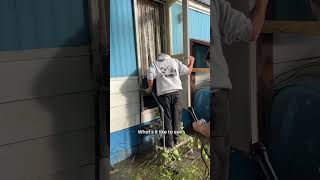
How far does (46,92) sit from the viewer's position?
1.06 meters

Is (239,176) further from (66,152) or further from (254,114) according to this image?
(66,152)

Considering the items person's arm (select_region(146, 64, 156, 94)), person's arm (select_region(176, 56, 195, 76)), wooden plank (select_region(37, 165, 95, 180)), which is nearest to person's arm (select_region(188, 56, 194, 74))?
person's arm (select_region(176, 56, 195, 76))

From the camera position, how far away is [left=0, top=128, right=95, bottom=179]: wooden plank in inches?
39.8

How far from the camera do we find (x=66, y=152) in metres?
1.12

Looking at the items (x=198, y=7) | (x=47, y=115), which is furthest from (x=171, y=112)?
(x=47, y=115)

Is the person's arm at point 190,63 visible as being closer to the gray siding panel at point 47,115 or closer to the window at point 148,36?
the window at point 148,36

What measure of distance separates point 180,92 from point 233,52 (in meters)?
0.17

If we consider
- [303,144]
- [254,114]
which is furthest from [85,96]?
[303,144]

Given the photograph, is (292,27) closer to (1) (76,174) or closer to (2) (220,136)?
(2) (220,136)

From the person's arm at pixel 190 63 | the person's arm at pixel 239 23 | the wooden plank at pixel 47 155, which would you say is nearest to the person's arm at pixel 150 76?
the person's arm at pixel 190 63

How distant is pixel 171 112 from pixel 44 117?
0.42 meters

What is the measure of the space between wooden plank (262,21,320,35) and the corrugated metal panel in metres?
0.36

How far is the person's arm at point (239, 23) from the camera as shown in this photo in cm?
80

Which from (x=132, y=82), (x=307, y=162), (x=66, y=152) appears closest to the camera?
(x=307, y=162)
